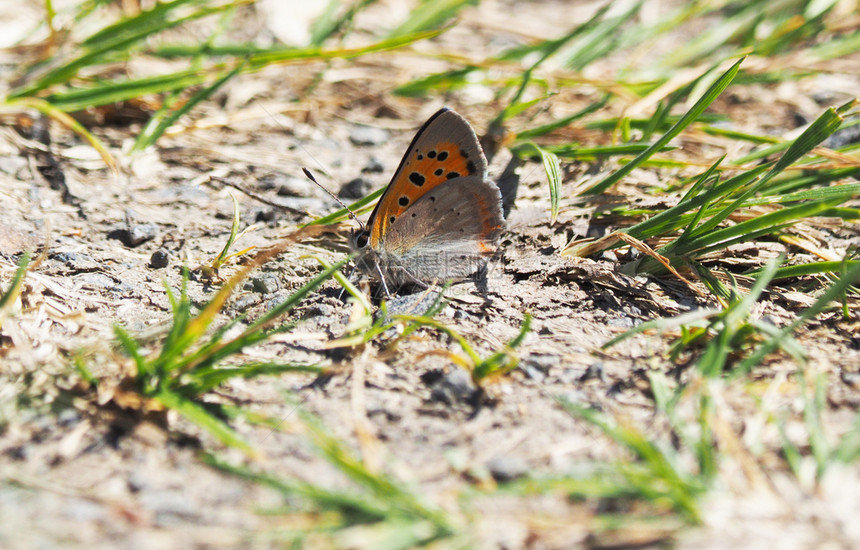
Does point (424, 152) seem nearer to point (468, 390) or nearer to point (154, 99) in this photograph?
point (468, 390)

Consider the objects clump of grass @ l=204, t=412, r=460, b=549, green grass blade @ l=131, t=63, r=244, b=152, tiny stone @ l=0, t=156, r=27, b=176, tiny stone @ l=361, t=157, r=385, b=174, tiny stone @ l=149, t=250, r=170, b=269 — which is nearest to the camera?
clump of grass @ l=204, t=412, r=460, b=549

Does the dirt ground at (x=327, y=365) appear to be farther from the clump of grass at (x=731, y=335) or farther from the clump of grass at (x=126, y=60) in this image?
the clump of grass at (x=126, y=60)

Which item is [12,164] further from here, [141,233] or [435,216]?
[435,216]

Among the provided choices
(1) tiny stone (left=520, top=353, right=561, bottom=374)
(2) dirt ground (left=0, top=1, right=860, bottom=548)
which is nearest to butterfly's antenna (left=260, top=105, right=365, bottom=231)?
(2) dirt ground (left=0, top=1, right=860, bottom=548)

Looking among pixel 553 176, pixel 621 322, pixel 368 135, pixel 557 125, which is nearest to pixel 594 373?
pixel 621 322

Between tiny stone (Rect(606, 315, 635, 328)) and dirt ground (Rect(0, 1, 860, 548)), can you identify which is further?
tiny stone (Rect(606, 315, 635, 328))

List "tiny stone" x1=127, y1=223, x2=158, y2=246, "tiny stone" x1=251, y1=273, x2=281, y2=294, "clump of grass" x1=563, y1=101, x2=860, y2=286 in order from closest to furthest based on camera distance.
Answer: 1. "clump of grass" x1=563, y1=101, x2=860, y2=286
2. "tiny stone" x1=251, y1=273, x2=281, y2=294
3. "tiny stone" x1=127, y1=223, x2=158, y2=246

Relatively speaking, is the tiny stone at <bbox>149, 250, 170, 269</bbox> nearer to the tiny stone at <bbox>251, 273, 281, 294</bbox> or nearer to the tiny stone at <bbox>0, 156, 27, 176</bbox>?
the tiny stone at <bbox>251, 273, 281, 294</bbox>

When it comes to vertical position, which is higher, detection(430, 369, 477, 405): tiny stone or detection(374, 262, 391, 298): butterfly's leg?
detection(374, 262, 391, 298): butterfly's leg

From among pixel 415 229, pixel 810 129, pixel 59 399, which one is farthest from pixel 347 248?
pixel 810 129
